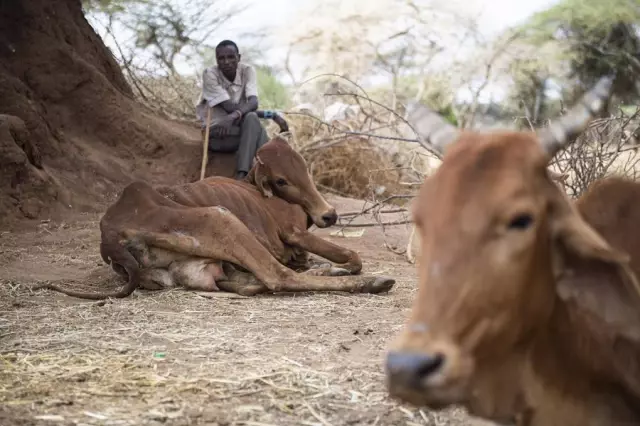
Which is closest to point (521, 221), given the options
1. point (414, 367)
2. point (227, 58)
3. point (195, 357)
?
point (414, 367)

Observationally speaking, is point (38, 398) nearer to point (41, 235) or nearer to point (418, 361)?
point (418, 361)

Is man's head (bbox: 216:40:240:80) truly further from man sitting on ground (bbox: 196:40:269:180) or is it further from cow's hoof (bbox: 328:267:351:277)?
cow's hoof (bbox: 328:267:351:277)

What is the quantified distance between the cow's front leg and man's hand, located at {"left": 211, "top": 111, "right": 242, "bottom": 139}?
124 inches

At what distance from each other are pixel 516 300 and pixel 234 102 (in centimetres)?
785

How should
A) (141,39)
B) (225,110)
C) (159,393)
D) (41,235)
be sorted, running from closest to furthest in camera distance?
(159,393) → (41,235) → (225,110) → (141,39)

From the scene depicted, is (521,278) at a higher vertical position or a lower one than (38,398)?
higher

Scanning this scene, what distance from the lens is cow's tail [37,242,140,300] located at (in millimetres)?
5598

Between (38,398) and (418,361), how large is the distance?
195 centimetres

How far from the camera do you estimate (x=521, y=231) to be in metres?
2.11

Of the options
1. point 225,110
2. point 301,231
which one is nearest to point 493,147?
point 301,231

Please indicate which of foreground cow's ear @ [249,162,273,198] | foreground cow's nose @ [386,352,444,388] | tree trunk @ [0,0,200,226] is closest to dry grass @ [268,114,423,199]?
tree trunk @ [0,0,200,226]

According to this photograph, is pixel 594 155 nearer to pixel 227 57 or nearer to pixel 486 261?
pixel 486 261

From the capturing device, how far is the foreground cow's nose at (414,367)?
191 cm

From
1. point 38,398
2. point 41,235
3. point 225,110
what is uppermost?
point 225,110
